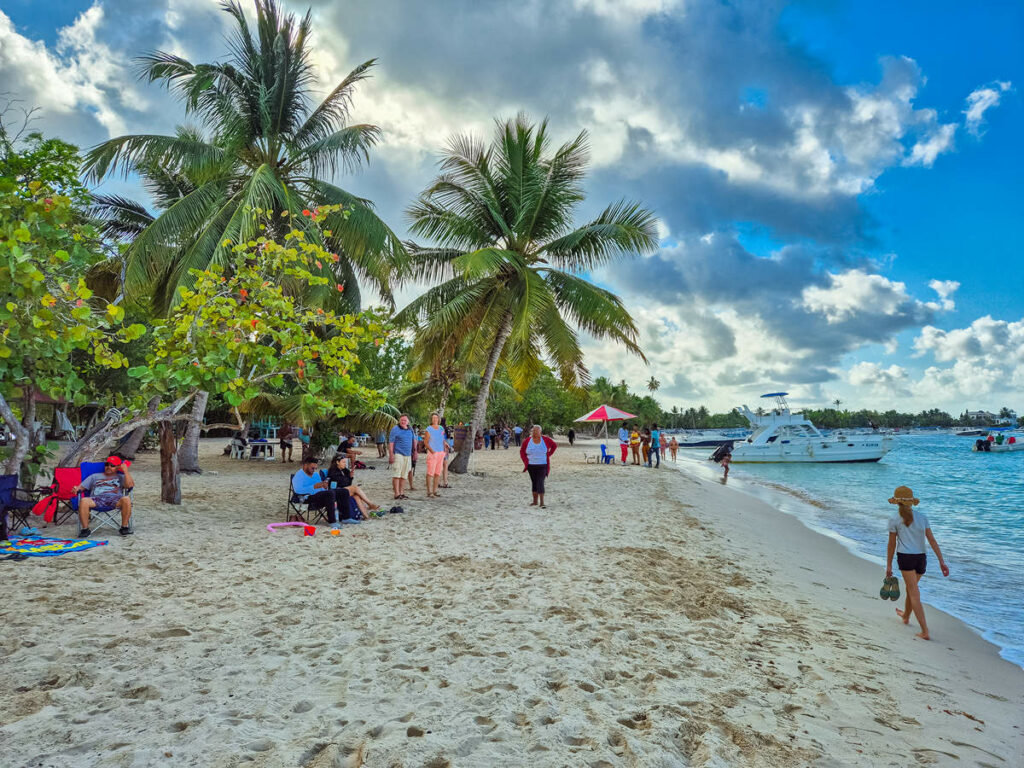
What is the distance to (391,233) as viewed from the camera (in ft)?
45.8

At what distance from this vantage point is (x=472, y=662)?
3.51m

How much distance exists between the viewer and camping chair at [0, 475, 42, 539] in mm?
6027

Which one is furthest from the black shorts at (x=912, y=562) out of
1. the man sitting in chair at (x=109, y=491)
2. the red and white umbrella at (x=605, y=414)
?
the red and white umbrella at (x=605, y=414)

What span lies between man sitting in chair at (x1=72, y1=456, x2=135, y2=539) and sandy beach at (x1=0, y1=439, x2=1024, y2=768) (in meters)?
0.56

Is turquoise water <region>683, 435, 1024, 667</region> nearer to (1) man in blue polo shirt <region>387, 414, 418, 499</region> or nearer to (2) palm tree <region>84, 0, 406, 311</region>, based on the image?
(1) man in blue polo shirt <region>387, 414, 418, 499</region>

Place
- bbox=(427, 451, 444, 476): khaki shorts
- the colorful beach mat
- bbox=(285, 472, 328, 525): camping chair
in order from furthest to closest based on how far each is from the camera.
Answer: bbox=(427, 451, 444, 476): khaki shorts, bbox=(285, 472, 328, 525): camping chair, the colorful beach mat

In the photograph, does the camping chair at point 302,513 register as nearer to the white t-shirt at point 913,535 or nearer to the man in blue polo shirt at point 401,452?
the man in blue polo shirt at point 401,452

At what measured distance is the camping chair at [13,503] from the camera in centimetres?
603

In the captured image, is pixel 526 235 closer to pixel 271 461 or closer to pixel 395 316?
pixel 395 316

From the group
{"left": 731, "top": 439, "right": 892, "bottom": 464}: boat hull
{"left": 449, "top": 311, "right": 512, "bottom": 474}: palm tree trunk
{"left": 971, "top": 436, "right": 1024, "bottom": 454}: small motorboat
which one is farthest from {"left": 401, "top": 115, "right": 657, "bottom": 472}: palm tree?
{"left": 971, "top": 436, "right": 1024, "bottom": 454}: small motorboat

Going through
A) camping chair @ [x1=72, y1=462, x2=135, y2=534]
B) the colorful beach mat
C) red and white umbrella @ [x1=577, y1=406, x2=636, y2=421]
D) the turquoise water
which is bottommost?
the turquoise water

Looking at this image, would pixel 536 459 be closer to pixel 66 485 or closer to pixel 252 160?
pixel 66 485

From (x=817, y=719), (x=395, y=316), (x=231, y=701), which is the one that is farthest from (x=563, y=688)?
(x=395, y=316)

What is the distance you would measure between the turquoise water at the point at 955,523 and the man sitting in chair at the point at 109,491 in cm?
912
